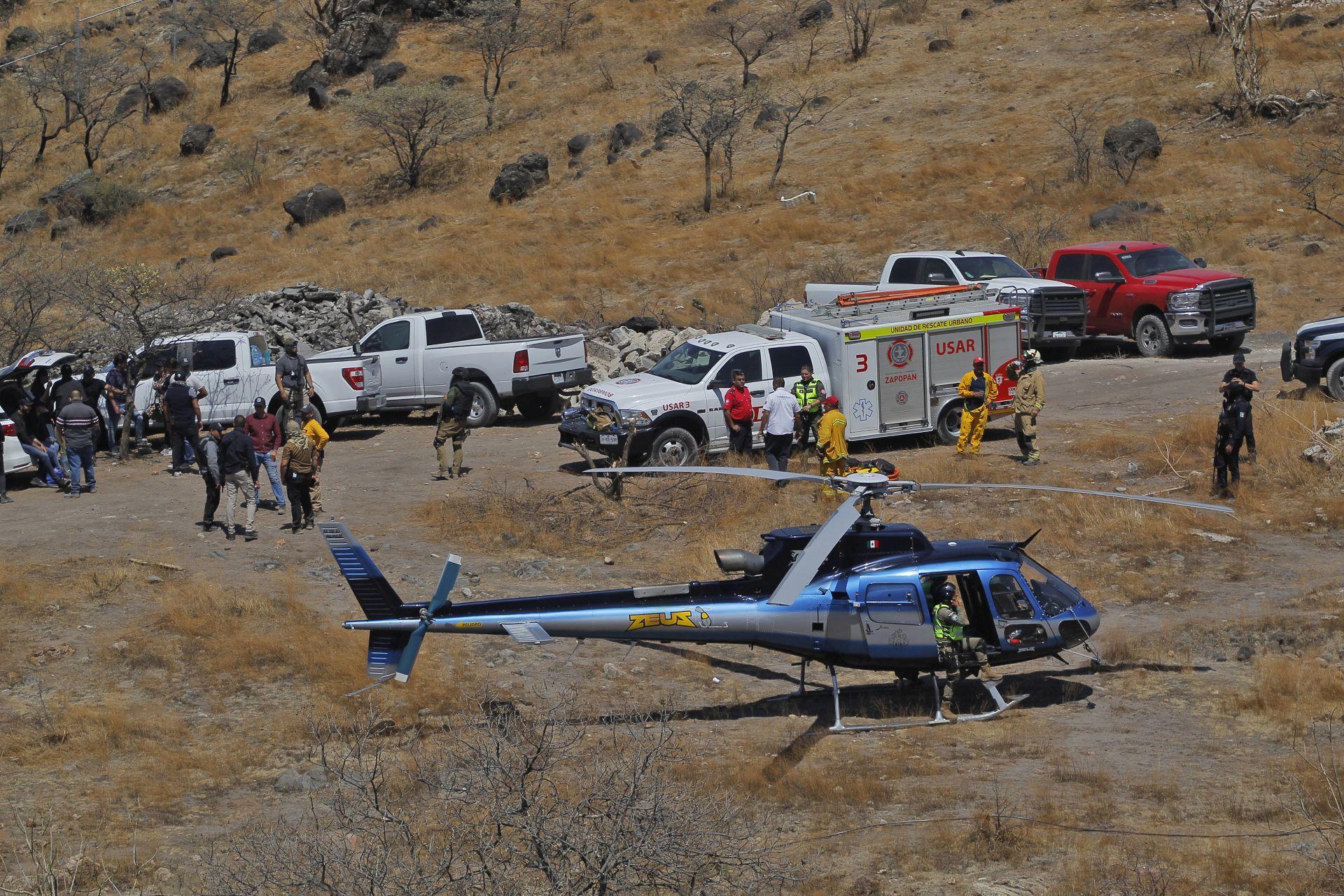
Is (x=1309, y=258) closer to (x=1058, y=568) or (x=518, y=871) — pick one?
(x=1058, y=568)

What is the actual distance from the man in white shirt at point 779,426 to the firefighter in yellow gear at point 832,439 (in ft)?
1.54

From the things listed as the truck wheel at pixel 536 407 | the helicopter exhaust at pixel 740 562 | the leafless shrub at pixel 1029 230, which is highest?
the leafless shrub at pixel 1029 230

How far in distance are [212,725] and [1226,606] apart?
9678 millimetres

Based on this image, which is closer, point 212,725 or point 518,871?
point 518,871

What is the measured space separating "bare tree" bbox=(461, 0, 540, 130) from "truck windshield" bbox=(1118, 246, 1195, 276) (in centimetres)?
2634

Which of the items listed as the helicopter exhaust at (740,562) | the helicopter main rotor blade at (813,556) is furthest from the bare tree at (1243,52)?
the helicopter main rotor blade at (813,556)

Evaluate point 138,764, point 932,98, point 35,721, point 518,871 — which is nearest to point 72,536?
point 35,721

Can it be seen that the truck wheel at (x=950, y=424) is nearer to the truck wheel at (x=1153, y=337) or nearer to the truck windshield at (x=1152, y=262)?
the truck wheel at (x=1153, y=337)

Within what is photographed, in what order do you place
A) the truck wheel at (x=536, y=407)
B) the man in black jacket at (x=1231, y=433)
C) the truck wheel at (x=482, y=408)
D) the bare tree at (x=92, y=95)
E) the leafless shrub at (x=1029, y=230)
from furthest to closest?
the bare tree at (x=92, y=95) → the leafless shrub at (x=1029, y=230) → the truck wheel at (x=536, y=407) → the truck wheel at (x=482, y=408) → the man in black jacket at (x=1231, y=433)

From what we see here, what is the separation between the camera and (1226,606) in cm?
1326

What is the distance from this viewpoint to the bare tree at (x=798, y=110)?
131 feet

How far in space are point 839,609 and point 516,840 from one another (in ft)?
12.6

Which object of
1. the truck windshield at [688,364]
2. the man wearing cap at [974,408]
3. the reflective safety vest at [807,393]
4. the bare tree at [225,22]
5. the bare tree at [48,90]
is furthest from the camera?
the bare tree at [225,22]

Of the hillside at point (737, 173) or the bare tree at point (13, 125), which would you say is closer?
the hillside at point (737, 173)
